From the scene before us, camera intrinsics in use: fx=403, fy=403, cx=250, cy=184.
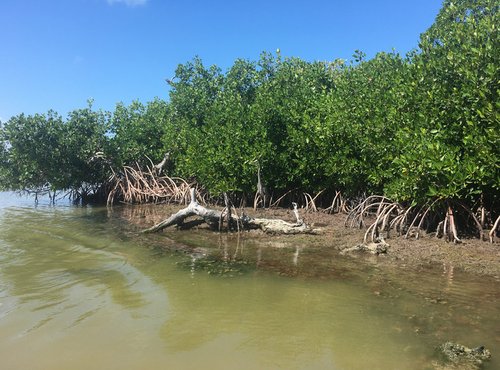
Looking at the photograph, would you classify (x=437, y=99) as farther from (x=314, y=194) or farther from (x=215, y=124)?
(x=215, y=124)

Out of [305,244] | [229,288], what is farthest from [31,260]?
[305,244]

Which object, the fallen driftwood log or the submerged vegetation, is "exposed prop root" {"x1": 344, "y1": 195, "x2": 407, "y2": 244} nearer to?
the submerged vegetation

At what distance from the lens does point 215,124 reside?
12500 mm

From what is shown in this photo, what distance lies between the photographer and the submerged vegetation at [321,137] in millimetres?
6621

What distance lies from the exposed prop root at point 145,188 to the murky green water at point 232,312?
848 centimetres

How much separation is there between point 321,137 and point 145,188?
9032 mm

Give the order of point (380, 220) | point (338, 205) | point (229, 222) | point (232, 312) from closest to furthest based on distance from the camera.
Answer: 1. point (232, 312)
2. point (380, 220)
3. point (229, 222)
4. point (338, 205)

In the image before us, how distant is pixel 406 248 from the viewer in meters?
6.89

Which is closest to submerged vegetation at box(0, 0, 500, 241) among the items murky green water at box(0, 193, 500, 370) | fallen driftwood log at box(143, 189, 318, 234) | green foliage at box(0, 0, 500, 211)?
green foliage at box(0, 0, 500, 211)

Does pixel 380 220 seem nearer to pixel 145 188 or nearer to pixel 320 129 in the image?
pixel 320 129

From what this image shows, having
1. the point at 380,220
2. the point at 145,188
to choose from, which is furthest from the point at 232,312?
the point at 145,188

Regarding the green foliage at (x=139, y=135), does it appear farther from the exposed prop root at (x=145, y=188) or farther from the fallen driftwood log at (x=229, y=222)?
the fallen driftwood log at (x=229, y=222)

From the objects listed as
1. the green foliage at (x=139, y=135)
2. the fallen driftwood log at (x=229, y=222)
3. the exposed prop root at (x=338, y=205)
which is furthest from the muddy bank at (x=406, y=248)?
the green foliage at (x=139, y=135)

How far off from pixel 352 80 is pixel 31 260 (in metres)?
8.27
